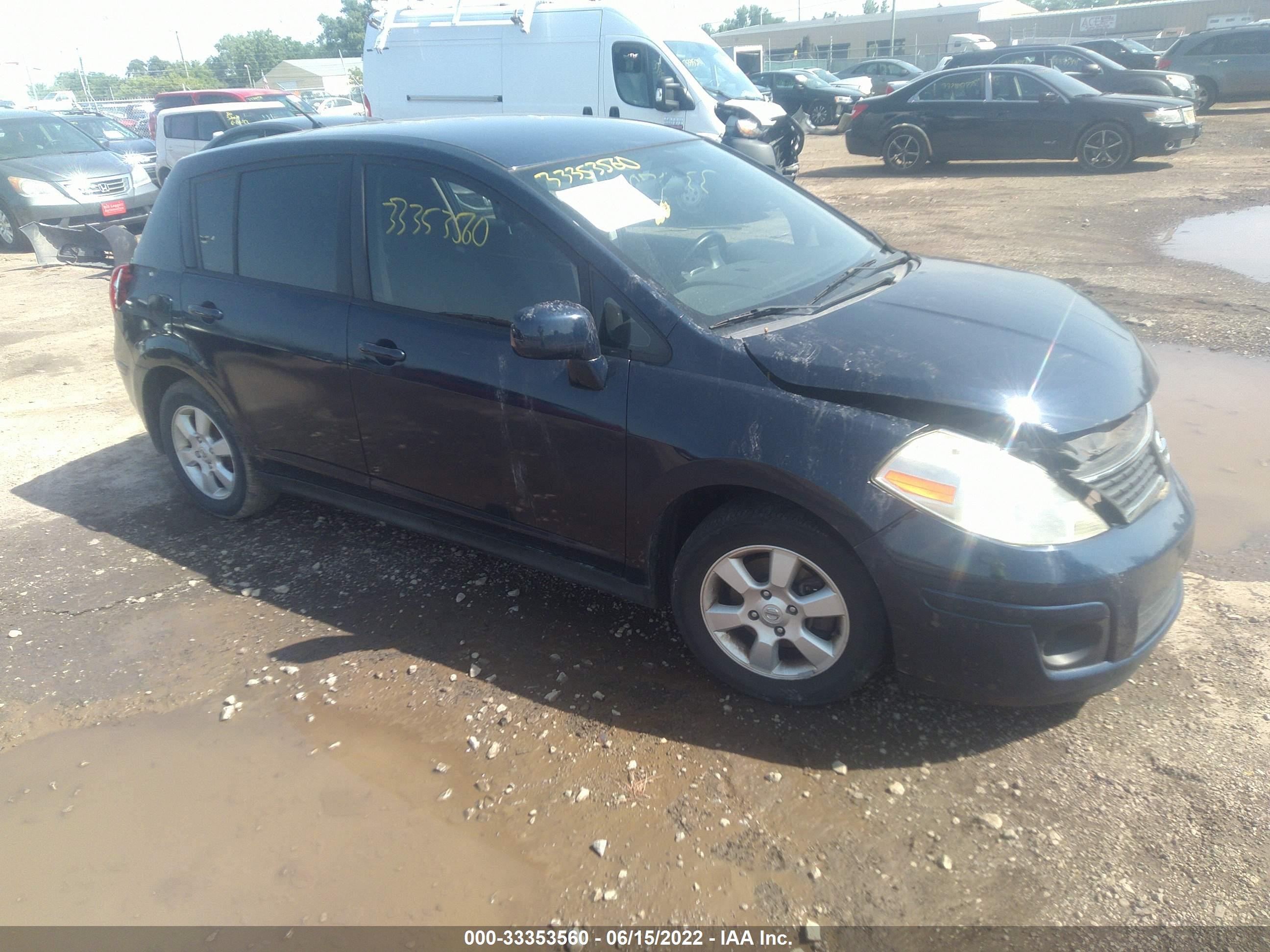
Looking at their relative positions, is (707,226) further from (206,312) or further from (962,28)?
(962,28)

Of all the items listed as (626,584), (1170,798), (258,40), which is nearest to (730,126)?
(626,584)

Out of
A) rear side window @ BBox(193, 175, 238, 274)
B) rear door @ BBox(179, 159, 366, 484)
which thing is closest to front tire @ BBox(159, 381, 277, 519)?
rear door @ BBox(179, 159, 366, 484)

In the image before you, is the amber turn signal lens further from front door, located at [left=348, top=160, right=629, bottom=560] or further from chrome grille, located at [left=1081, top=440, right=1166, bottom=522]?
front door, located at [left=348, top=160, right=629, bottom=560]

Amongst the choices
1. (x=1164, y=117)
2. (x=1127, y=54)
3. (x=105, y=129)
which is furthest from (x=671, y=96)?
(x=105, y=129)

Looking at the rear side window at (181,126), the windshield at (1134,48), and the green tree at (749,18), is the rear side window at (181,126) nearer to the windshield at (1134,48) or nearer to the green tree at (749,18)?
the windshield at (1134,48)

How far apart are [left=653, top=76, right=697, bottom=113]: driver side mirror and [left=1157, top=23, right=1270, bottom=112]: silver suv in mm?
13351

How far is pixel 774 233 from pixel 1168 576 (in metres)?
1.91

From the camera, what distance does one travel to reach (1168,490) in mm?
2834

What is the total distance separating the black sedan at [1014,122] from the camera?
12.5 m

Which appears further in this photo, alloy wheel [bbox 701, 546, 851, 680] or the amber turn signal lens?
alloy wheel [bbox 701, 546, 851, 680]

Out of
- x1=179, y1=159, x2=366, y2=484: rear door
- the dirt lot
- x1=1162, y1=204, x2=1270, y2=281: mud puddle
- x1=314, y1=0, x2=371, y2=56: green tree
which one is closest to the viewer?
the dirt lot

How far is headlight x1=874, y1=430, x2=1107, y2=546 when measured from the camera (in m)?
2.48

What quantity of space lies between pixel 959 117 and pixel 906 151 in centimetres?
94

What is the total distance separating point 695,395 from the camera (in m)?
2.84
